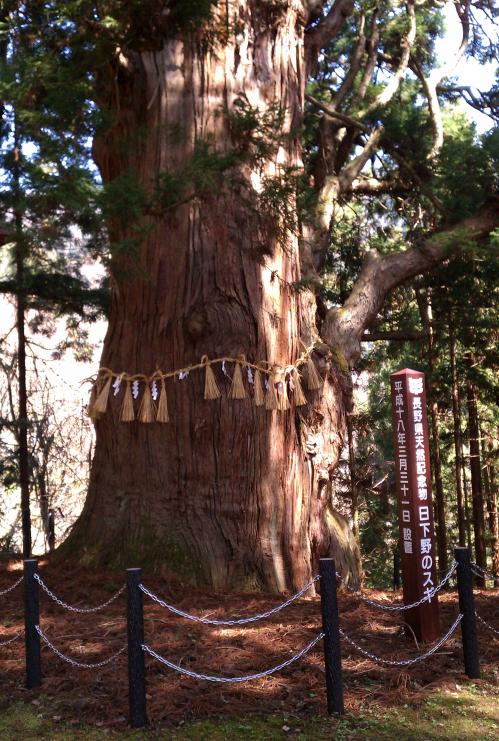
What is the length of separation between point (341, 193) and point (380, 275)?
167 centimetres

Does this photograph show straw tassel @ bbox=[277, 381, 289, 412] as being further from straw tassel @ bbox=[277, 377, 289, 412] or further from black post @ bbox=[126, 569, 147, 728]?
black post @ bbox=[126, 569, 147, 728]

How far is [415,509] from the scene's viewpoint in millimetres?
5984

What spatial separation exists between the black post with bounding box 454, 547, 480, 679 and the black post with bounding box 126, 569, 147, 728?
2.27 metres

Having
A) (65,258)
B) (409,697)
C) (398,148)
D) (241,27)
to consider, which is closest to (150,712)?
(409,697)

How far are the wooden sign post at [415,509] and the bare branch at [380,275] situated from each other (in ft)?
11.0

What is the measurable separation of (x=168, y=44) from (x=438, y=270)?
268 inches

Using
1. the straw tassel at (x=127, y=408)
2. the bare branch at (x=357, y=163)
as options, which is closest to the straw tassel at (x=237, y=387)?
the straw tassel at (x=127, y=408)

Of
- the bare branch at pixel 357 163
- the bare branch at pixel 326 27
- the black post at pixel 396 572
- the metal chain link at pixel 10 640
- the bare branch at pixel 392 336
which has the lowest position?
the black post at pixel 396 572

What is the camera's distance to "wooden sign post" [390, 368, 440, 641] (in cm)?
600

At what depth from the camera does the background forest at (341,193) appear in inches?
254

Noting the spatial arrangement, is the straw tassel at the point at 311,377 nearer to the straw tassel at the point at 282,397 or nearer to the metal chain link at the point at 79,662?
the straw tassel at the point at 282,397

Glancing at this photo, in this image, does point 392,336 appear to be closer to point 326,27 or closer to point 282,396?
point 326,27

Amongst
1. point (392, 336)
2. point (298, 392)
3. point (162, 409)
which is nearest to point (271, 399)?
point (298, 392)

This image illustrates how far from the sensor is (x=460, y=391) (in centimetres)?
1828
